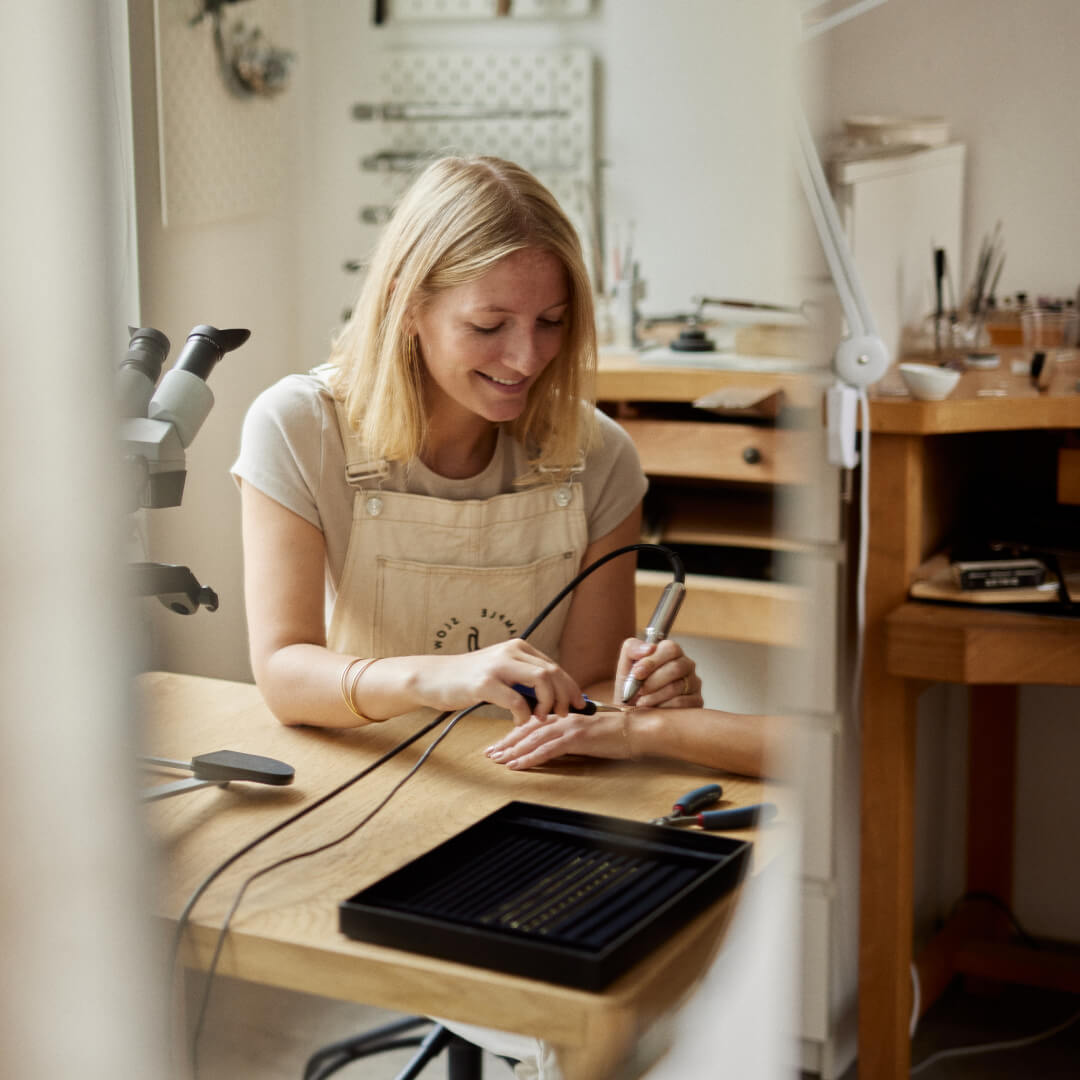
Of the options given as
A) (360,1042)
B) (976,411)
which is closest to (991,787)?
(976,411)

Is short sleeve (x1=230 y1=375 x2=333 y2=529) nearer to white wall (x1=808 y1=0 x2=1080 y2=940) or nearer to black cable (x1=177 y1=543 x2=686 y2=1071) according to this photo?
black cable (x1=177 y1=543 x2=686 y2=1071)

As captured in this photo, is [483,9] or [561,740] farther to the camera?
[561,740]

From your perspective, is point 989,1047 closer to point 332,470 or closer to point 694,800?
point 694,800

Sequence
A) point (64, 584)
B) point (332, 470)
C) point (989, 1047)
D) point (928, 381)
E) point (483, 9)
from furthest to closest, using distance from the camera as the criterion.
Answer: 1. point (989, 1047)
2. point (928, 381)
3. point (332, 470)
4. point (483, 9)
5. point (64, 584)

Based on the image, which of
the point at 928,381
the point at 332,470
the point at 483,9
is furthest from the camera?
the point at 928,381

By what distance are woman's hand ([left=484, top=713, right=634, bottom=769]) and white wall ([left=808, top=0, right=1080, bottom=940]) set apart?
1.52m

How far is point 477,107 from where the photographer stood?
1.14 feet

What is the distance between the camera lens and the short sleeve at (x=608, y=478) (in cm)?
50

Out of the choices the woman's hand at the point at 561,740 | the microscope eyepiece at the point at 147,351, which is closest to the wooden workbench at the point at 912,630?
the woman's hand at the point at 561,740

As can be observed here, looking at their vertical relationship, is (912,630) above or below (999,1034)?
above

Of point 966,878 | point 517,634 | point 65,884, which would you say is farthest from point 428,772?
point 966,878

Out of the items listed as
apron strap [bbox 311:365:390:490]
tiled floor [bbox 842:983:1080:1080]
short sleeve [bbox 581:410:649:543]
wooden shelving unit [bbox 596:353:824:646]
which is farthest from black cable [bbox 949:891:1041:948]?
apron strap [bbox 311:365:390:490]

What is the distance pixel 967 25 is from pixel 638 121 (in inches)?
70.8

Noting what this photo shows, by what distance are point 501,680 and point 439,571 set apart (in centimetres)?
5
